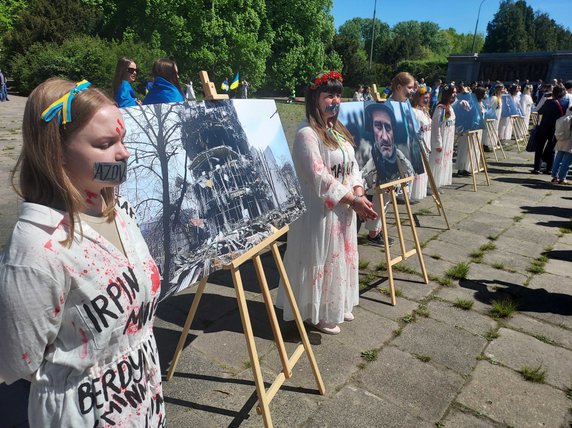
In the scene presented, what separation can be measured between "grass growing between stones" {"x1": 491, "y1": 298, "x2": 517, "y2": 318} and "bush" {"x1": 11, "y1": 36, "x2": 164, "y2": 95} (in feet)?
79.0

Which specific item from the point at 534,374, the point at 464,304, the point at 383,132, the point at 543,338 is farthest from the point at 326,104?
the point at 543,338

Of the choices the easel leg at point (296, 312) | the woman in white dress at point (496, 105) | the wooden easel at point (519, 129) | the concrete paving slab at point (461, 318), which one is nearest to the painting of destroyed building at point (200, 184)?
the easel leg at point (296, 312)

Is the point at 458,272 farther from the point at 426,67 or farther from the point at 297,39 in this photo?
the point at 426,67

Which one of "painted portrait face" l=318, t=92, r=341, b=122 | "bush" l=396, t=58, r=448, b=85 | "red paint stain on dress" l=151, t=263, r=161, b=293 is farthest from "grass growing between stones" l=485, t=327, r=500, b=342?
"bush" l=396, t=58, r=448, b=85

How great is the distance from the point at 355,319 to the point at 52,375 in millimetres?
2771

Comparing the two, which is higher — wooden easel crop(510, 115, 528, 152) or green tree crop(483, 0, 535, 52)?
green tree crop(483, 0, 535, 52)

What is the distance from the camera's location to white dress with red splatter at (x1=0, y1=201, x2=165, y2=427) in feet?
3.63

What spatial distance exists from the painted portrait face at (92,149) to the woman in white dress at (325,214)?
5.90 feet

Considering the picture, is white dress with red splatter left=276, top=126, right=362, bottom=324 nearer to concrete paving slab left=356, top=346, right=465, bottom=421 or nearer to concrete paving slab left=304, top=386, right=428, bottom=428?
concrete paving slab left=356, top=346, right=465, bottom=421

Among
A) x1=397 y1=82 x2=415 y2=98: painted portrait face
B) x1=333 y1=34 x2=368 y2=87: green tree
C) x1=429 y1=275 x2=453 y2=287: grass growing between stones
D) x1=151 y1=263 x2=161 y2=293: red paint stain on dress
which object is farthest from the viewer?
x1=333 y1=34 x2=368 y2=87: green tree

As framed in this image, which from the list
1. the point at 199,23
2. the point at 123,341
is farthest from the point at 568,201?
the point at 199,23

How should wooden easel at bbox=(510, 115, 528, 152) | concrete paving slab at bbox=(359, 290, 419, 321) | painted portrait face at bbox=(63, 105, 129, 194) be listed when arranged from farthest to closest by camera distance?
wooden easel at bbox=(510, 115, 528, 152), concrete paving slab at bbox=(359, 290, 419, 321), painted portrait face at bbox=(63, 105, 129, 194)

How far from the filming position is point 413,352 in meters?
3.17

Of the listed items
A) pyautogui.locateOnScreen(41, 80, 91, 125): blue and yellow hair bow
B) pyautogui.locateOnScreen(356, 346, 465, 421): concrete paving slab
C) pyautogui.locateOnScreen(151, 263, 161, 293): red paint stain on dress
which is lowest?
pyautogui.locateOnScreen(356, 346, 465, 421): concrete paving slab
